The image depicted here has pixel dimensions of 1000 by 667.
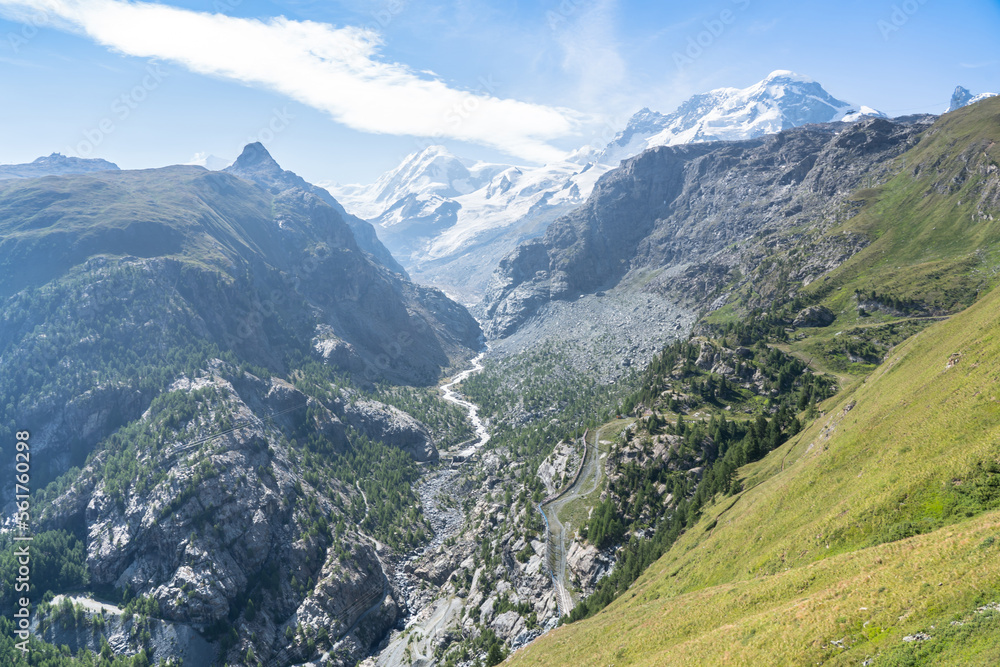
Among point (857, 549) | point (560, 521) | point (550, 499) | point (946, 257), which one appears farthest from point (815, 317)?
point (857, 549)

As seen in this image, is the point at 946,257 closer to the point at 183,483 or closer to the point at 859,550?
the point at 859,550

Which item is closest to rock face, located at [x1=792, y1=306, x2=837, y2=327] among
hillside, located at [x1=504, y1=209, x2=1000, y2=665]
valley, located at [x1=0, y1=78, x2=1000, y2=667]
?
valley, located at [x1=0, y1=78, x2=1000, y2=667]

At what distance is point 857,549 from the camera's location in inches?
1503

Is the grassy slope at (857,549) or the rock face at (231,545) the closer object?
the grassy slope at (857,549)

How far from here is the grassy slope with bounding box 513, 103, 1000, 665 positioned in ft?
84.9

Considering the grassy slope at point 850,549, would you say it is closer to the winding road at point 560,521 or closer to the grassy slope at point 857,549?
the grassy slope at point 857,549

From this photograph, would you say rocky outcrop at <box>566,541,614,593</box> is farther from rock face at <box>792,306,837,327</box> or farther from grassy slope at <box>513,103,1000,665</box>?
rock face at <box>792,306,837,327</box>

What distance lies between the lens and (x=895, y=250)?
641 feet

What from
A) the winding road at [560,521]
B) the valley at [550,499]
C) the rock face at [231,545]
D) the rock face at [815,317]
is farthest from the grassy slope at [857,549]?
the rock face at [815,317]

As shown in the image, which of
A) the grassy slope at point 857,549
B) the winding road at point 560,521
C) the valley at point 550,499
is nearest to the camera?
the grassy slope at point 857,549

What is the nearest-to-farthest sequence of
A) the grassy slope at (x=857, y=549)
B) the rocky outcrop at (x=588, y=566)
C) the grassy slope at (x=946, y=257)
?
the grassy slope at (x=857, y=549) < the rocky outcrop at (x=588, y=566) < the grassy slope at (x=946, y=257)

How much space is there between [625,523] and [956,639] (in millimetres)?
77501

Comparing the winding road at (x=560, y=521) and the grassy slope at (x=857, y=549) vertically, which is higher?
the grassy slope at (x=857, y=549)

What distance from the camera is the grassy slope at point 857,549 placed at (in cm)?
2588
